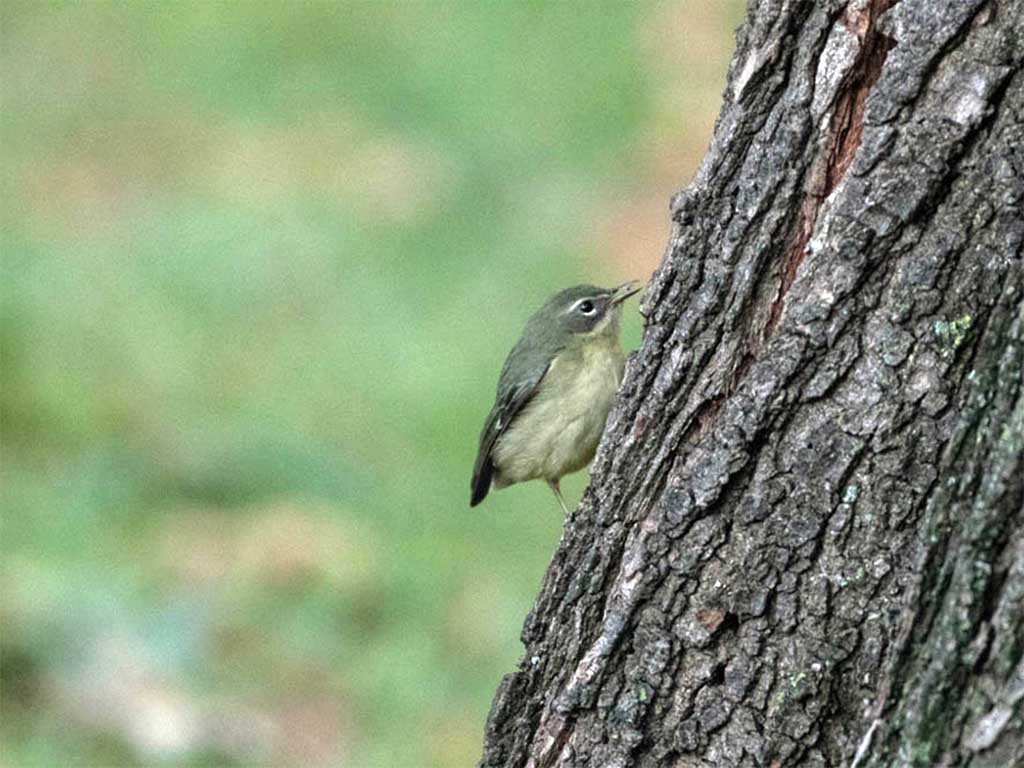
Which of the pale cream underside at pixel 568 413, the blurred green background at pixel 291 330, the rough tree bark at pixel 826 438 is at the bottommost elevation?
the rough tree bark at pixel 826 438

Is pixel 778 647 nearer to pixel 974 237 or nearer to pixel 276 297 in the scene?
pixel 974 237

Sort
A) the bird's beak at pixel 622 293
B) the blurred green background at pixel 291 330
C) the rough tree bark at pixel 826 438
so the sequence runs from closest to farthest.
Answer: the rough tree bark at pixel 826 438
the bird's beak at pixel 622 293
the blurred green background at pixel 291 330

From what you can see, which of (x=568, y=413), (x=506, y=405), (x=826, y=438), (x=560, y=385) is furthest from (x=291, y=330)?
(x=826, y=438)

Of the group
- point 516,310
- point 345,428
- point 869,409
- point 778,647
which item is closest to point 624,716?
point 778,647

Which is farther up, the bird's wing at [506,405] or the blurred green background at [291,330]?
the blurred green background at [291,330]

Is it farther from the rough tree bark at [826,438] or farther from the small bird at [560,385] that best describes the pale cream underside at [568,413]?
the rough tree bark at [826,438]

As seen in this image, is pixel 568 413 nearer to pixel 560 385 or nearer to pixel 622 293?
pixel 560 385

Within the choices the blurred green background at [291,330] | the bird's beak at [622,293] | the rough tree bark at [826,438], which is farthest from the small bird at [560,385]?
the rough tree bark at [826,438]

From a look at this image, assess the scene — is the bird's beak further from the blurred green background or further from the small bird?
the blurred green background
